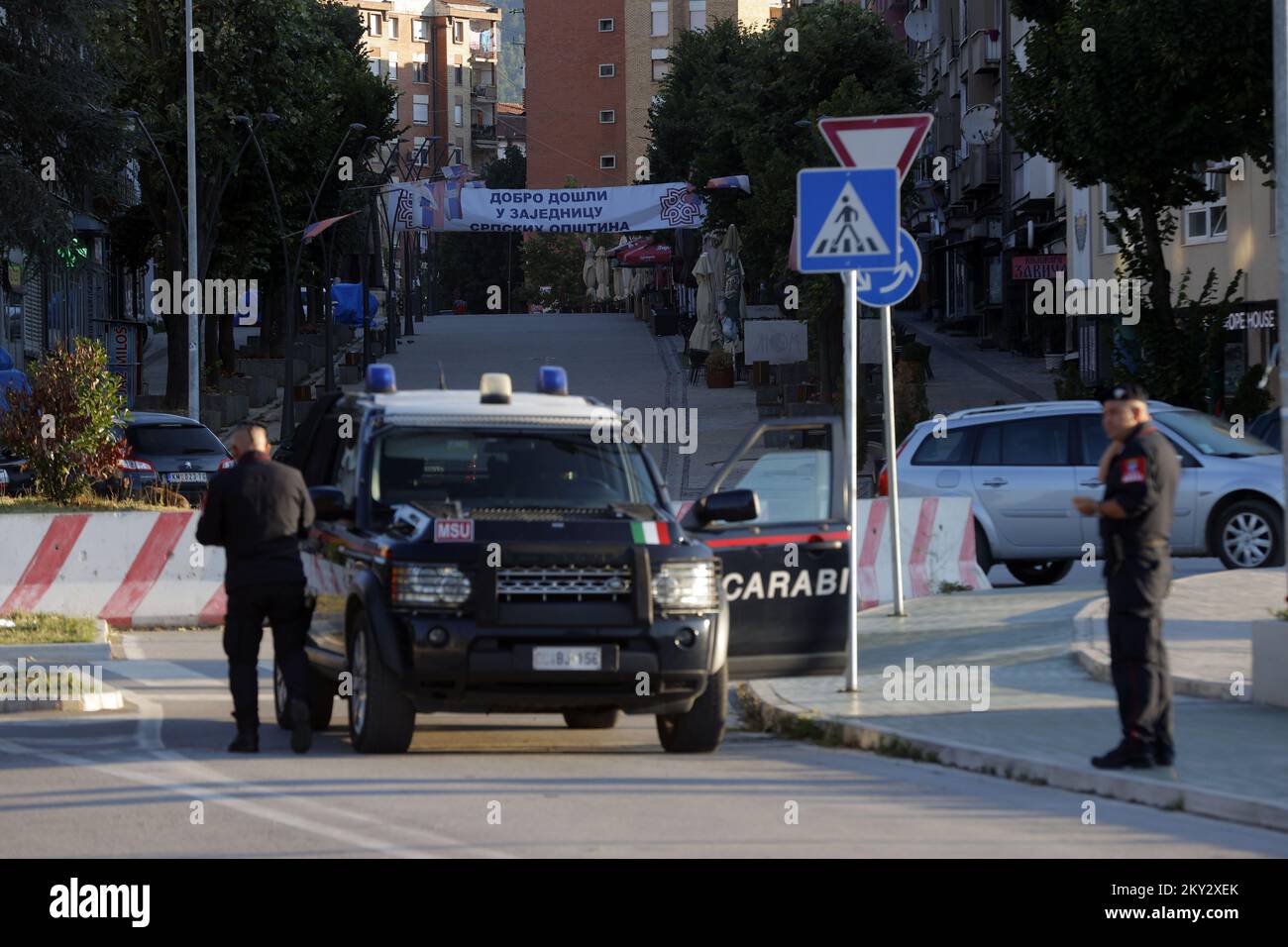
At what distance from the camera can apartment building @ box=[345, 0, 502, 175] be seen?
17100 cm

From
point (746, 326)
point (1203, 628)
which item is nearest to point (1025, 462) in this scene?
point (1203, 628)

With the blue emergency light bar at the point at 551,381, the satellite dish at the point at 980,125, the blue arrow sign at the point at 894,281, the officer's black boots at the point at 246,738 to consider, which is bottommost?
the officer's black boots at the point at 246,738

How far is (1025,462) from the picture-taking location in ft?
66.2

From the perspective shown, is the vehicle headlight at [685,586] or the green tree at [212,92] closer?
the vehicle headlight at [685,586]

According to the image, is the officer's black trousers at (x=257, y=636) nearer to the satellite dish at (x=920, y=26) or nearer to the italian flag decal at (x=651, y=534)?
the italian flag decal at (x=651, y=534)

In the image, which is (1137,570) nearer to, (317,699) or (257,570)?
(257,570)

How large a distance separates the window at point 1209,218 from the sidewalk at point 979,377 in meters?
4.64

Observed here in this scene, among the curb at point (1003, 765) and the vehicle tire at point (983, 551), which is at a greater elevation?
the vehicle tire at point (983, 551)

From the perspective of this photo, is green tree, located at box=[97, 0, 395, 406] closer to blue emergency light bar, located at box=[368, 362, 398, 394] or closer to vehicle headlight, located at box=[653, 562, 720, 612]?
blue emergency light bar, located at box=[368, 362, 398, 394]

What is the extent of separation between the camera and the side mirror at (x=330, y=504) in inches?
439

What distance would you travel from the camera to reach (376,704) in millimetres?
10484

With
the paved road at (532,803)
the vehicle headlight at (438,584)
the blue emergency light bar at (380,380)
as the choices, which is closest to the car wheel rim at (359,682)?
the paved road at (532,803)

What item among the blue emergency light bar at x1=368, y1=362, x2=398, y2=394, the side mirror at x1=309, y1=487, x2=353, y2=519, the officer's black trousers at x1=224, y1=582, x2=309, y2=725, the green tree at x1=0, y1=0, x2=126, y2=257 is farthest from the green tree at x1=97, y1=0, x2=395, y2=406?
the officer's black trousers at x1=224, y1=582, x2=309, y2=725

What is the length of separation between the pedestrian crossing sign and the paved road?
2808 mm
